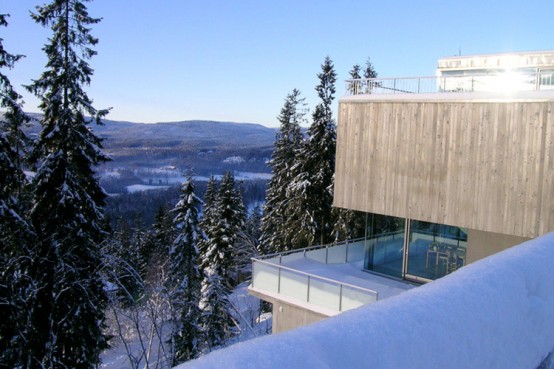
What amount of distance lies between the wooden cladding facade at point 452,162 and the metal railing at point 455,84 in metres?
0.68

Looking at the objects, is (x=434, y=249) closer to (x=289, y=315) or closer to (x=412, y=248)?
(x=412, y=248)

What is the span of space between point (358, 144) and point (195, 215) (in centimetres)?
1702

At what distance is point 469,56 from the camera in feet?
49.8

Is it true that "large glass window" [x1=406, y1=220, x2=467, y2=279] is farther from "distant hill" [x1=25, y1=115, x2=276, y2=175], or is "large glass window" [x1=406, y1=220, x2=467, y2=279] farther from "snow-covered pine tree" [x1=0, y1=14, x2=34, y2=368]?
"distant hill" [x1=25, y1=115, x2=276, y2=175]

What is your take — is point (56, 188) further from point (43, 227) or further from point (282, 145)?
point (282, 145)

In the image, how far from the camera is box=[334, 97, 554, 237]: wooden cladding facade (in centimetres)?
1017

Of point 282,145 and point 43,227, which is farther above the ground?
point 282,145

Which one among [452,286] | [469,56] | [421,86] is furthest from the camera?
[469,56]

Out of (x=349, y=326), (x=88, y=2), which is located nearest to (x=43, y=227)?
(x=88, y=2)

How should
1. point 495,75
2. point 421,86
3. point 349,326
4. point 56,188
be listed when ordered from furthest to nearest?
point 56,188 < point 421,86 < point 495,75 < point 349,326

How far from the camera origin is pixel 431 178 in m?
11.7

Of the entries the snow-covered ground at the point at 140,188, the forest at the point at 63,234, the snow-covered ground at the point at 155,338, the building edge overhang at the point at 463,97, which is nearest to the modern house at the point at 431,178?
the building edge overhang at the point at 463,97

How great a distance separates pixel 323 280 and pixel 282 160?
1009 inches

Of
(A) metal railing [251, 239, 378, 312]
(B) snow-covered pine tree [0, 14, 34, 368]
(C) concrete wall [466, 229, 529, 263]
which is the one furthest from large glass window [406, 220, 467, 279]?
(B) snow-covered pine tree [0, 14, 34, 368]
